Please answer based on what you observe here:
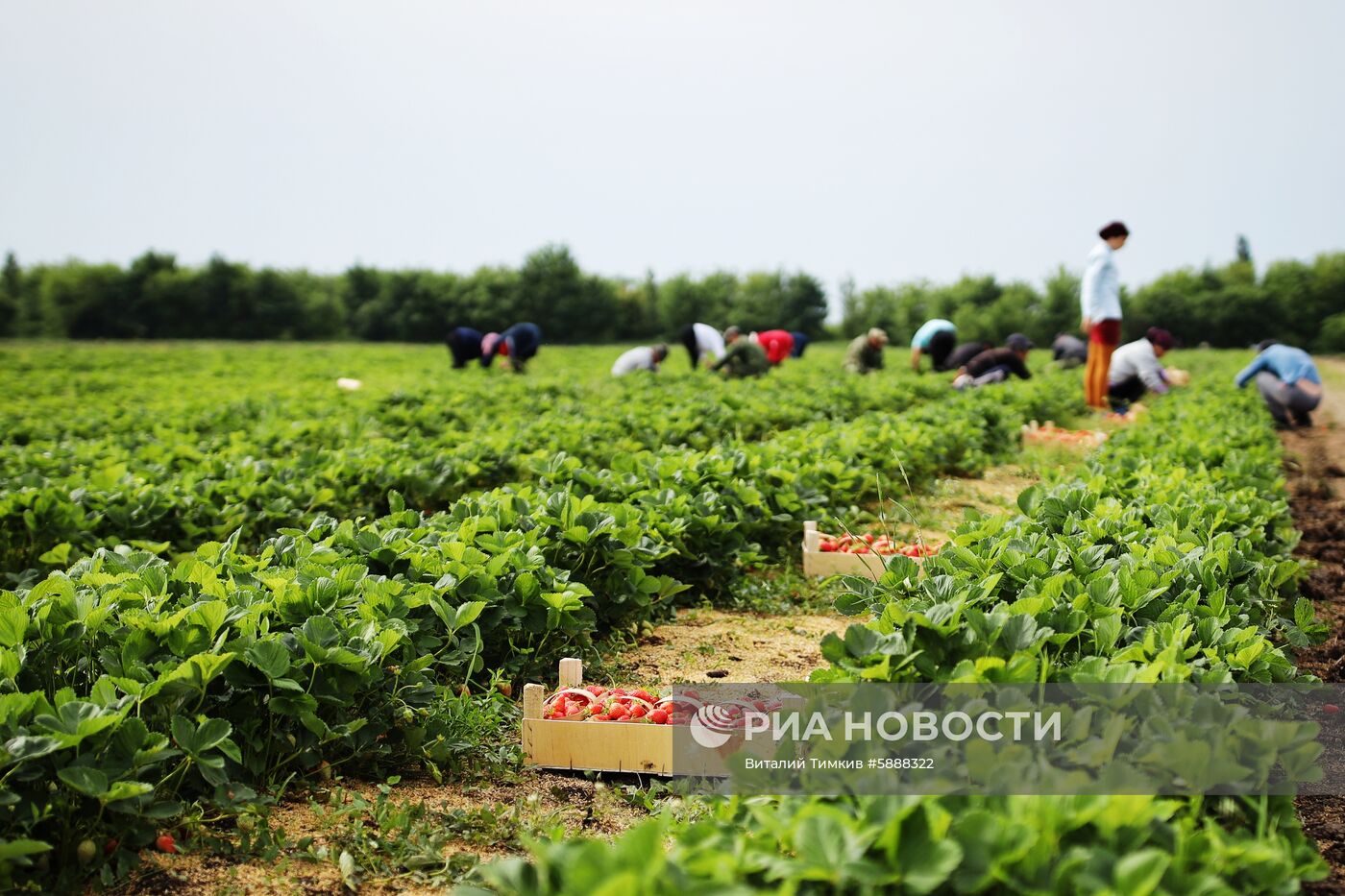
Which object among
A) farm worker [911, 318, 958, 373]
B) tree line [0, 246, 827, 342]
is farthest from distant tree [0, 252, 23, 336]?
farm worker [911, 318, 958, 373]

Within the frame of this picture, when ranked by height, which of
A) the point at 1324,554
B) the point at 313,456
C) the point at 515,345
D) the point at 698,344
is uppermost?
the point at 515,345

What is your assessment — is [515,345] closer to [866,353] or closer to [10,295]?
[866,353]

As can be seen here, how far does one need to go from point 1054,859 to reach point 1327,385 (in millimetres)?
23747

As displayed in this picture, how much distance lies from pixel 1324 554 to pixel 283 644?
5.61m

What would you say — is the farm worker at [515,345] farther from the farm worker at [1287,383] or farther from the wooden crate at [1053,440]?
the farm worker at [1287,383]

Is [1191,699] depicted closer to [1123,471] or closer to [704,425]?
[1123,471]

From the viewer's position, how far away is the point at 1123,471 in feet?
17.3

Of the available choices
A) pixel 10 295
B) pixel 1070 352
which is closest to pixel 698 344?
pixel 1070 352

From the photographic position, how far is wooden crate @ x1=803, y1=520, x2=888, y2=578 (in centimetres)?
509

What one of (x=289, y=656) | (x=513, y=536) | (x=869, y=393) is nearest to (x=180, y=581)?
(x=289, y=656)

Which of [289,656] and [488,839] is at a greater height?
[289,656]

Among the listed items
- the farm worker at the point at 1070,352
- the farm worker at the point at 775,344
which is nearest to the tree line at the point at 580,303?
the farm worker at the point at 1070,352

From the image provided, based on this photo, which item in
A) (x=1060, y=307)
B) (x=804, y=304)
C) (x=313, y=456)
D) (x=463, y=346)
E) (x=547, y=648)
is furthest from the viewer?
(x=804, y=304)

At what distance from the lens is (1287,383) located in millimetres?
11883
